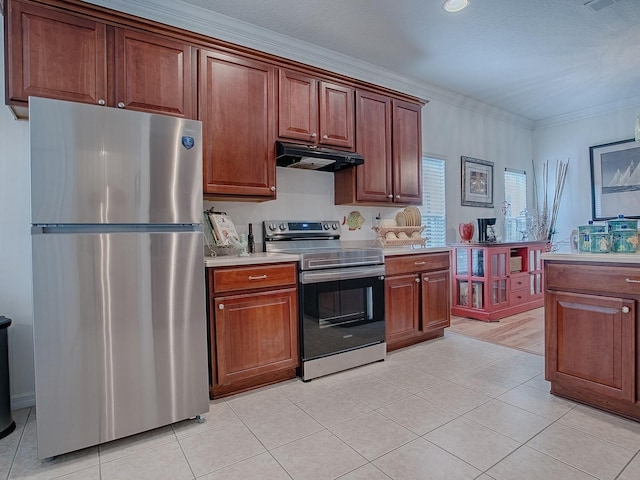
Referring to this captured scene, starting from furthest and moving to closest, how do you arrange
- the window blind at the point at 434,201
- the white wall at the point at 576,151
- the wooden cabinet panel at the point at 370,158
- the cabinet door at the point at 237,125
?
the white wall at the point at 576,151 → the window blind at the point at 434,201 → the wooden cabinet panel at the point at 370,158 → the cabinet door at the point at 237,125

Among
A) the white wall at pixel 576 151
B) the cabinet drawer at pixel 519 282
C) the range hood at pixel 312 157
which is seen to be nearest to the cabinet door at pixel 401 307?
the range hood at pixel 312 157

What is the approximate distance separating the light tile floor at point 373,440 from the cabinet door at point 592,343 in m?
0.17

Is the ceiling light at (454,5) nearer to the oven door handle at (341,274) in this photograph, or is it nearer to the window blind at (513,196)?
the oven door handle at (341,274)

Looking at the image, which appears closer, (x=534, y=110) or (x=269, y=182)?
(x=269, y=182)

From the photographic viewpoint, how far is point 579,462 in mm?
1603

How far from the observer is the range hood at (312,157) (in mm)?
2730

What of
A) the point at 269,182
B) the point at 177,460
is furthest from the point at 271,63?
the point at 177,460

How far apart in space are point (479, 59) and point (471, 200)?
1796mm

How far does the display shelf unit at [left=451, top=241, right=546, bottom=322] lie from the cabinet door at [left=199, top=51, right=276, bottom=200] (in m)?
2.74

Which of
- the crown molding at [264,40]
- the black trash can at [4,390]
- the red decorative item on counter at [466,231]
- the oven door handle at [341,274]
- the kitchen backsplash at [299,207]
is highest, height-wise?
the crown molding at [264,40]

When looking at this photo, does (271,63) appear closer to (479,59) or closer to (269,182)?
(269,182)

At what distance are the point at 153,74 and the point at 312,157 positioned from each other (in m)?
1.22

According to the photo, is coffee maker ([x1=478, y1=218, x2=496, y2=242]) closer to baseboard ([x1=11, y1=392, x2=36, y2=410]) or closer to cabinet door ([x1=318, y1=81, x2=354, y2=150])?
cabinet door ([x1=318, y1=81, x2=354, y2=150])

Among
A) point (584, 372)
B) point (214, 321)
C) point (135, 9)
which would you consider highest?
point (135, 9)
